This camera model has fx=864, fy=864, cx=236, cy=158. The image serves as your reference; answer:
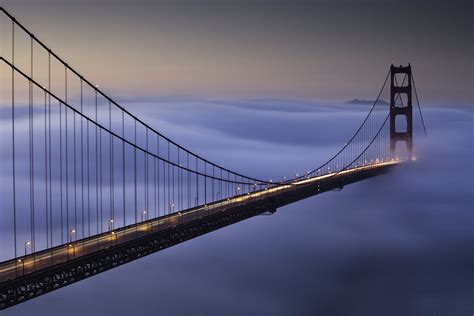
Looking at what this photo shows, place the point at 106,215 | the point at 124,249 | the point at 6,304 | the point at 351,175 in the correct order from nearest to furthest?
the point at 6,304
the point at 124,249
the point at 351,175
the point at 106,215

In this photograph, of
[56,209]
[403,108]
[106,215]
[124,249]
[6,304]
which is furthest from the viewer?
[56,209]

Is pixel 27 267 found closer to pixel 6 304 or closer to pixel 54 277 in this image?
pixel 54 277

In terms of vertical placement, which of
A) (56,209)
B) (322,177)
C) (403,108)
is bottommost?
(56,209)

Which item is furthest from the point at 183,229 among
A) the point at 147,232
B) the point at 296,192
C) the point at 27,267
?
the point at 296,192

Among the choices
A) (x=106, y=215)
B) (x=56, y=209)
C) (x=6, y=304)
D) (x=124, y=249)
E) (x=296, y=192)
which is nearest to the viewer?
(x=6, y=304)

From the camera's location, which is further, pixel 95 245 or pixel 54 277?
pixel 95 245

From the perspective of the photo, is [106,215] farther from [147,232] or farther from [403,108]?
[147,232]

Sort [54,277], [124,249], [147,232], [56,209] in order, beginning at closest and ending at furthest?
[54,277] < [124,249] < [147,232] < [56,209]

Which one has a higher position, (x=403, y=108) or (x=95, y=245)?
(x=403, y=108)

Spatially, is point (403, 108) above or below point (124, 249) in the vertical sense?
above

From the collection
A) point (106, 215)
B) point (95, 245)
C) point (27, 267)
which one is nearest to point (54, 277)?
point (27, 267)
